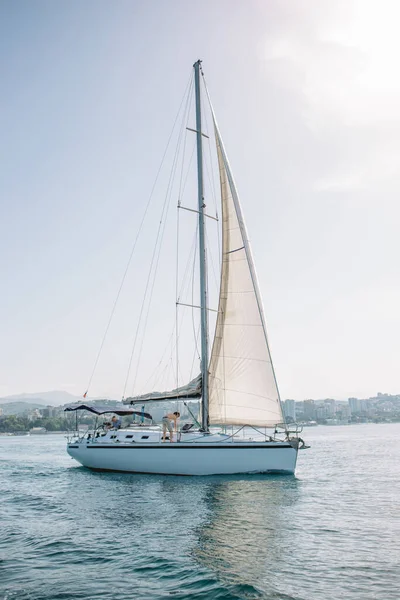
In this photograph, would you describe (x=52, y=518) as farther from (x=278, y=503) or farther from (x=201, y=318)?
(x=201, y=318)

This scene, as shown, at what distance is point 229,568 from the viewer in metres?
10.0

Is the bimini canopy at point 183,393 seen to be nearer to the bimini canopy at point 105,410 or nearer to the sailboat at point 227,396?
the sailboat at point 227,396

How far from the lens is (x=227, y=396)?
957 inches

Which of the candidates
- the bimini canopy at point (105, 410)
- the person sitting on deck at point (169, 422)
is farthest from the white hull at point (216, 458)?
the bimini canopy at point (105, 410)

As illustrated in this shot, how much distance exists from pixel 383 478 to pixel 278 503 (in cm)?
1138

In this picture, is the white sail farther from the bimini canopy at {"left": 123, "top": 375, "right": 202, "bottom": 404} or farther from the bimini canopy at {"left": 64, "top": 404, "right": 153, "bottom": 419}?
the bimini canopy at {"left": 64, "top": 404, "right": 153, "bottom": 419}

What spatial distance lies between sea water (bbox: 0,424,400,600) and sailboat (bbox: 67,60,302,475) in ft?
3.59

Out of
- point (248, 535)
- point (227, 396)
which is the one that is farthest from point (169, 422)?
point (248, 535)

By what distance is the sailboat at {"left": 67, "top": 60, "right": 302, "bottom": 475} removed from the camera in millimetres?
22906

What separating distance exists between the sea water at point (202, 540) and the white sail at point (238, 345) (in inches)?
128

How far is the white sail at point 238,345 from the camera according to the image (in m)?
23.7

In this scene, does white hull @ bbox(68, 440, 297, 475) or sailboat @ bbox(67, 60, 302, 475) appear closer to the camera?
white hull @ bbox(68, 440, 297, 475)

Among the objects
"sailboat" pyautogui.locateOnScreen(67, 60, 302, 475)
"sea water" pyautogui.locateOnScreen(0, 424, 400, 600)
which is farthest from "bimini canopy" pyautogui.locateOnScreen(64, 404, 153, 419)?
"sea water" pyautogui.locateOnScreen(0, 424, 400, 600)

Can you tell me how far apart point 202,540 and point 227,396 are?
1220 cm
